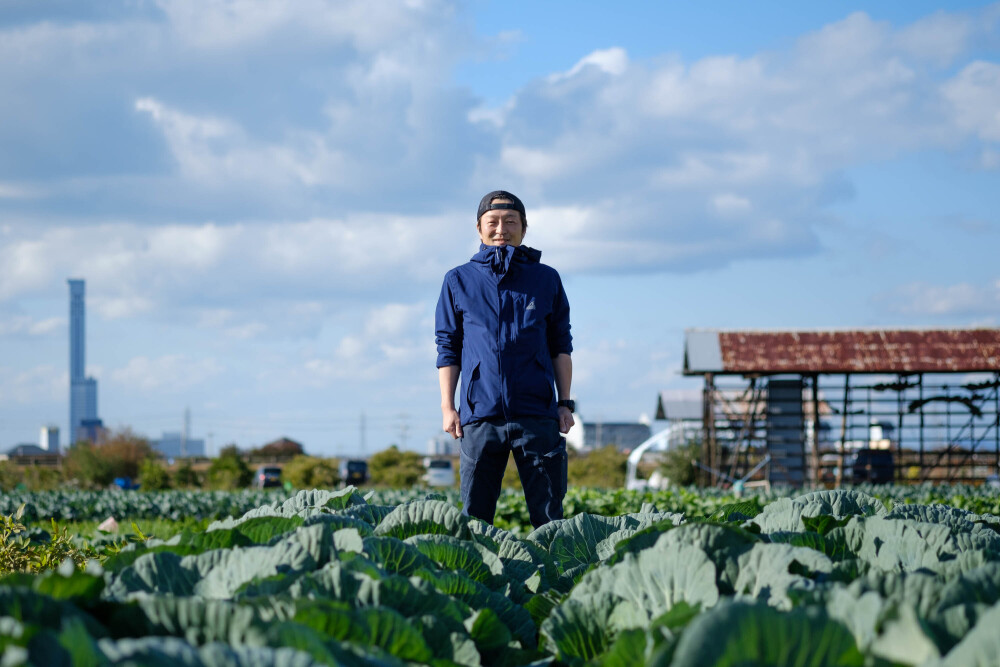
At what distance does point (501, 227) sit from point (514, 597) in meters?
2.36

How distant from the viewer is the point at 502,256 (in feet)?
14.2

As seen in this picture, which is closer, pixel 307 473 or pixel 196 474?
pixel 307 473

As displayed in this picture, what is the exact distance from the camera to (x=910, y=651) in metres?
1.35

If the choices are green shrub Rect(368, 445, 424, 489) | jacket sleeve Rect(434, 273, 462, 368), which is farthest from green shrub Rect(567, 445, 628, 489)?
jacket sleeve Rect(434, 273, 462, 368)

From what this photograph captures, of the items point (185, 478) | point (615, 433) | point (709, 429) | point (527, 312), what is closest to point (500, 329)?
point (527, 312)

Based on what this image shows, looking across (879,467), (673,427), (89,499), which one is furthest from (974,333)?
(89,499)

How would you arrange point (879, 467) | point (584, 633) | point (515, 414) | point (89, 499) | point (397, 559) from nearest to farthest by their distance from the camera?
point (584, 633)
point (397, 559)
point (515, 414)
point (89, 499)
point (879, 467)

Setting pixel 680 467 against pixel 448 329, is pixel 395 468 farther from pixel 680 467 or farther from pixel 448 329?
pixel 448 329

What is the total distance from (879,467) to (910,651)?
25677mm

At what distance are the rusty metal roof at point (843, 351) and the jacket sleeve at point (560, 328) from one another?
18.4 m

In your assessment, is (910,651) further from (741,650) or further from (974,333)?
(974,333)

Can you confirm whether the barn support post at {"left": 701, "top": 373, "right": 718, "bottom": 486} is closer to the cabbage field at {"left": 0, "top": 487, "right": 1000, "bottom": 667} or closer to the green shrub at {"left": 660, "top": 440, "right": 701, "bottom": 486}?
the green shrub at {"left": 660, "top": 440, "right": 701, "bottom": 486}

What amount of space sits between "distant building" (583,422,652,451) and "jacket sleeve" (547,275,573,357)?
60.7 metres

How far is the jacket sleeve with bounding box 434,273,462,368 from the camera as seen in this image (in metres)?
4.48
